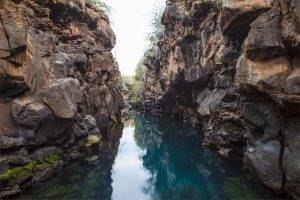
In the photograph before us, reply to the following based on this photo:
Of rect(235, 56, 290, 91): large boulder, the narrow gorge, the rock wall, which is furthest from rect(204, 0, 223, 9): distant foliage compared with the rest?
the rock wall

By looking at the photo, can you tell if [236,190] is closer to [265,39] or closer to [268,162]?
A: [268,162]

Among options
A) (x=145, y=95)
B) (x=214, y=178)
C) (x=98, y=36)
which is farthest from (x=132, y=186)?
(x=145, y=95)

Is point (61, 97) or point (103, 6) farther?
point (103, 6)

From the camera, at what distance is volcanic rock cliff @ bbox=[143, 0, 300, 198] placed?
14.2 meters

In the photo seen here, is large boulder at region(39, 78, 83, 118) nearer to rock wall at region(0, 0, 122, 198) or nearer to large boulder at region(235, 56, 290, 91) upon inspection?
rock wall at region(0, 0, 122, 198)

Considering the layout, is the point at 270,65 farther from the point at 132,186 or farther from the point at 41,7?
the point at 41,7

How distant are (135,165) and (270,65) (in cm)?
1362

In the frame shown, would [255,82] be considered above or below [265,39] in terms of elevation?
below

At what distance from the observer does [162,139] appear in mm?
34125

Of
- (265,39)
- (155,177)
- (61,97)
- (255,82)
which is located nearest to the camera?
(265,39)

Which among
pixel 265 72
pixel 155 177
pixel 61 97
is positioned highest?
pixel 265 72

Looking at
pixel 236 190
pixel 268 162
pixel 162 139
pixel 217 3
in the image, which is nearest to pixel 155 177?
pixel 236 190

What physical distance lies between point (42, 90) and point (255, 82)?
12554 millimetres

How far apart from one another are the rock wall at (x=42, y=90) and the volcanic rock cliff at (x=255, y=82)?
33.0ft
